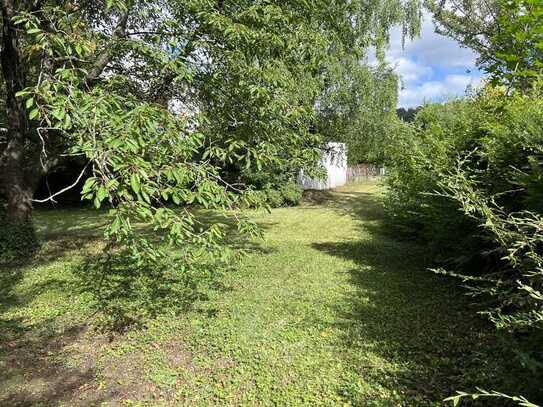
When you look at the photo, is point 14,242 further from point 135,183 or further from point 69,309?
point 135,183

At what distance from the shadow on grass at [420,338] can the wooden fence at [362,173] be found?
18.3 meters

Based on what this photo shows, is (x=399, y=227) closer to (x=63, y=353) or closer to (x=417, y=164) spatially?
(x=417, y=164)

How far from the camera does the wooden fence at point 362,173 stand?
930 inches

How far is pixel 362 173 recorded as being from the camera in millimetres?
25375

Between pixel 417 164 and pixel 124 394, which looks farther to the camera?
pixel 417 164

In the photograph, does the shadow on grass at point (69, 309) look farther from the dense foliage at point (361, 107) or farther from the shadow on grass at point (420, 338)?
the dense foliage at point (361, 107)

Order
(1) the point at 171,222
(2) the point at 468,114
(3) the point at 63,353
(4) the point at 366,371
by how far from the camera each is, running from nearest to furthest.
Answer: (1) the point at 171,222 < (4) the point at 366,371 < (3) the point at 63,353 < (2) the point at 468,114

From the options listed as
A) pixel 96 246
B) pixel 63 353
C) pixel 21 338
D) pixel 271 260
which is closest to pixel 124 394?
pixel 63 353

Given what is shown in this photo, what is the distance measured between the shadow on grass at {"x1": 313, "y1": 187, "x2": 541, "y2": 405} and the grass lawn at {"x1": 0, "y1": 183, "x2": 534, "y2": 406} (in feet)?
0.04

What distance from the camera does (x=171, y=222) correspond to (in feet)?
7.95

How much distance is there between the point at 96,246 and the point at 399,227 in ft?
19.5

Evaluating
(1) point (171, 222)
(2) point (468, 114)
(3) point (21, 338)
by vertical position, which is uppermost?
(2) point (468, 114)

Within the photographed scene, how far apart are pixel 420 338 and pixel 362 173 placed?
22.8 metres

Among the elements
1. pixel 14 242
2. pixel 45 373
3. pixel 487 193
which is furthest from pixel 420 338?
pixel 14 242
